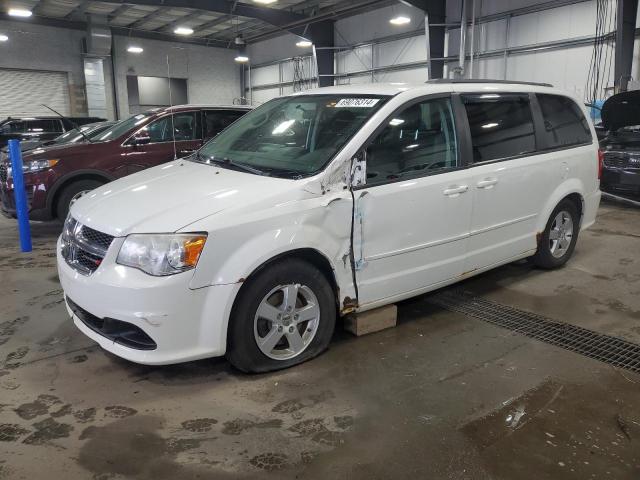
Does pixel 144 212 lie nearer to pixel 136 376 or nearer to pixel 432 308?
pixel 136 376

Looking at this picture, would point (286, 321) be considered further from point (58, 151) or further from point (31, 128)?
point (31, 128)

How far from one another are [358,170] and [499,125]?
1470mm

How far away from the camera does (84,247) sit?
2801mm

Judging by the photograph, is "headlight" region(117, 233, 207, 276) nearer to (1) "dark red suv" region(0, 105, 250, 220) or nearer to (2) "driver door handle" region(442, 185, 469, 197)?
(2) "driver door handle" region(442, 185, 469, 197)

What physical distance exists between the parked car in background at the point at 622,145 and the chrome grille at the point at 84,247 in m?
7.44

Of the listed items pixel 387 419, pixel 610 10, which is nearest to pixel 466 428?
pixel 387 419

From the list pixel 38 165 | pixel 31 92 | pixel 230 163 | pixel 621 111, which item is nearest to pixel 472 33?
pixel 621 111

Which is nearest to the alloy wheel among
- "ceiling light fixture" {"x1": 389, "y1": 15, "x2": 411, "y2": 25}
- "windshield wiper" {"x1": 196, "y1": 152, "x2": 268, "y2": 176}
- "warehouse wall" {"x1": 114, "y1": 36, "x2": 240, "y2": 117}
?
"windshield wiper" {"x1": 196, "y1": 152, "x2": 268, "y2": 176}

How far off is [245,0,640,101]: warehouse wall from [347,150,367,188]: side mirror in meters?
6.65

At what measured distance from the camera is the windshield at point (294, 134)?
3072 millimetres

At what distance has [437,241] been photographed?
344 cm

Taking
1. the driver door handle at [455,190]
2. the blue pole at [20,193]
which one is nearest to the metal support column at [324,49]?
the blue pole at [20,193]

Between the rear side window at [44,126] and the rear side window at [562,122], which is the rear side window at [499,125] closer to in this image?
the rear side window at [562,122]

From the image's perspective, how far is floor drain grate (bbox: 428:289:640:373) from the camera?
321 cm
